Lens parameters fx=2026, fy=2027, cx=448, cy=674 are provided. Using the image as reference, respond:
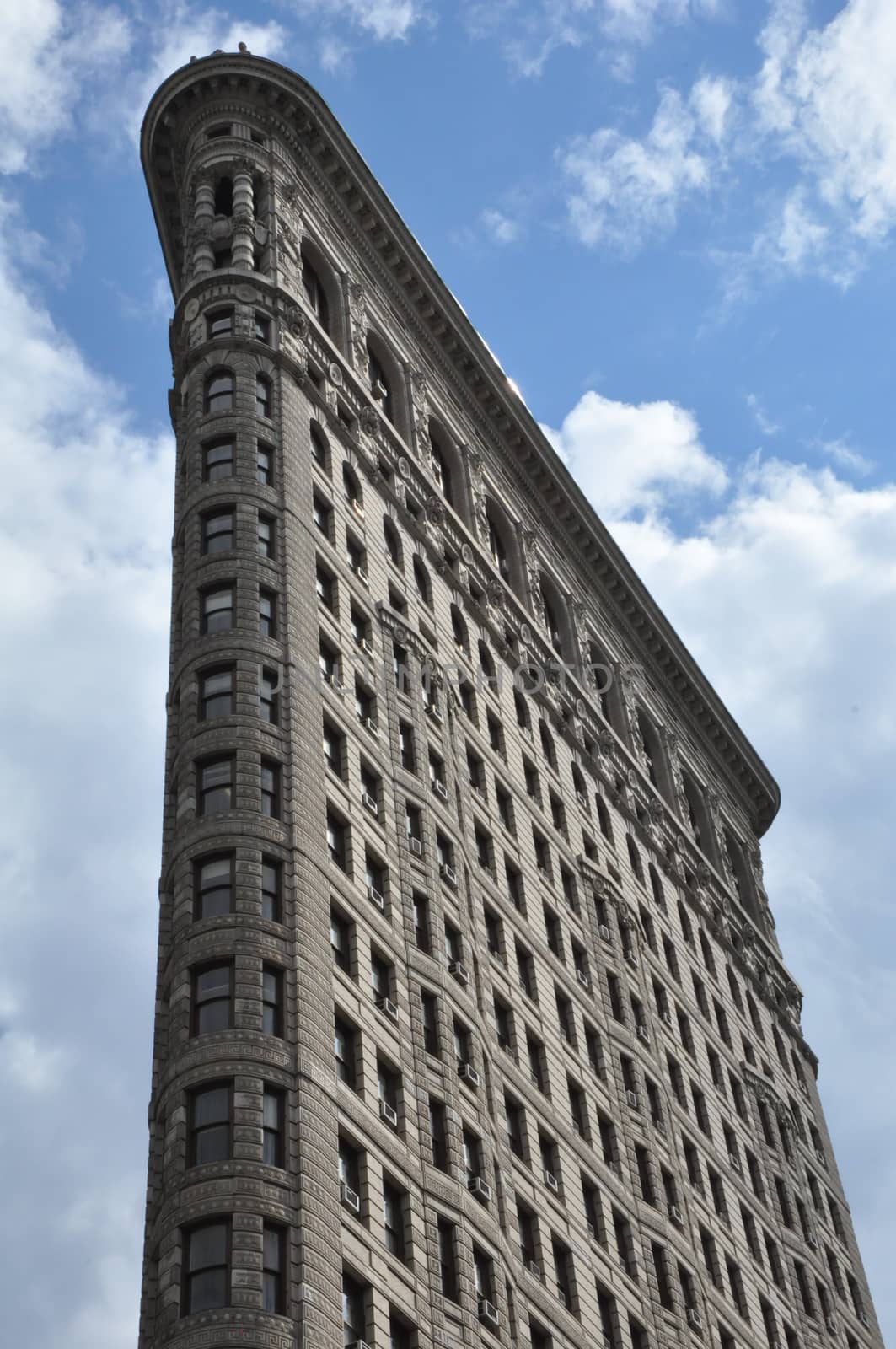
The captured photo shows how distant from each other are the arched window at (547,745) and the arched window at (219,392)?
1979cm

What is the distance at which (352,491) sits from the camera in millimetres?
71625

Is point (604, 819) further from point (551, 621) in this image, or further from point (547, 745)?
point (551, 621)

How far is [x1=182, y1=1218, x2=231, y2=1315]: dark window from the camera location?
43000 mm

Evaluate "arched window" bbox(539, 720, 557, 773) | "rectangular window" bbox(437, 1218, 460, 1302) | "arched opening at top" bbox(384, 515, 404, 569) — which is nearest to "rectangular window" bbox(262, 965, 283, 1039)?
"rectangular window" bbox(437, 1218, 460, 1302)

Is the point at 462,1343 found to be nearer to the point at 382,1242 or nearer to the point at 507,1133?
the point at 382,1242

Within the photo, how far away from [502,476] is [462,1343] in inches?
1910

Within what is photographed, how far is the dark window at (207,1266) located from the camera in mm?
43000

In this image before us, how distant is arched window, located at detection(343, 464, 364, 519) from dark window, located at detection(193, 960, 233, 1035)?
963 inches

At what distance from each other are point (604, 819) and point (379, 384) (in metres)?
20.2

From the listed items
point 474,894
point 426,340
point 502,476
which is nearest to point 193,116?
point 426,340

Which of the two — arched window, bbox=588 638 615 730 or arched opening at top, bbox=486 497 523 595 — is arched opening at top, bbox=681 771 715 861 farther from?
arched opening at top, bbox=486 497 523 595

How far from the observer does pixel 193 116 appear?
8194 centimetres

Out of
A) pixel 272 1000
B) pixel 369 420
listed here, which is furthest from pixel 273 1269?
pixel 369 420

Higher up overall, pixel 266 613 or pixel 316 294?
pixel 316 294
